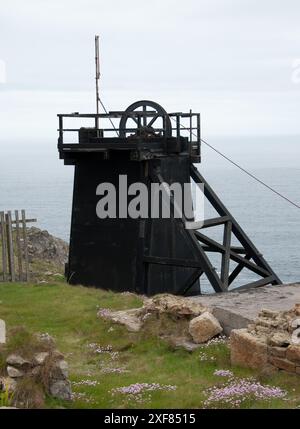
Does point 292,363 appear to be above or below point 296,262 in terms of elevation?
above

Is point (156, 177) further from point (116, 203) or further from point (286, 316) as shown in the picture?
point (286, 316)

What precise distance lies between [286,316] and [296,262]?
65.7m

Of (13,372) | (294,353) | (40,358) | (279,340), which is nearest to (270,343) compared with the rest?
(279,340)

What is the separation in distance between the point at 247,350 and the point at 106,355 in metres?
3.05

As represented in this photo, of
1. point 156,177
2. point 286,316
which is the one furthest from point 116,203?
point 286,316

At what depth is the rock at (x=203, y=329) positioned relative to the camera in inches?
629

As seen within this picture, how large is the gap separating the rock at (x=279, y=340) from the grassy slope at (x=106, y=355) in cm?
53

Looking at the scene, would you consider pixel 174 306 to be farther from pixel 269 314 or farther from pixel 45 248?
pixel 45 248

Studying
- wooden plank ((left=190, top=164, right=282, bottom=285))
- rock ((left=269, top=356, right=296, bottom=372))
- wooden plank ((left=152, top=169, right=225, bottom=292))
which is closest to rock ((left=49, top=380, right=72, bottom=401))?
rock ((left=269, top=356, right=296, bottom=372))

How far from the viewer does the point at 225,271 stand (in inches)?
931

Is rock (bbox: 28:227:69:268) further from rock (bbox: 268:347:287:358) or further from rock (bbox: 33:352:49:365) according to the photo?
rock (bbox: 33:352:49:365)

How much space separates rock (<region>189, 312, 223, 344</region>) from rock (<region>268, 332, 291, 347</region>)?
2016 millimetres

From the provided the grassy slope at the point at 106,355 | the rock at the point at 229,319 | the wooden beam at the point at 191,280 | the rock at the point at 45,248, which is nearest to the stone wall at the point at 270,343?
the grassy slope at the point at 106,355

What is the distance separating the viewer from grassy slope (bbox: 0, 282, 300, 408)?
512 inches
